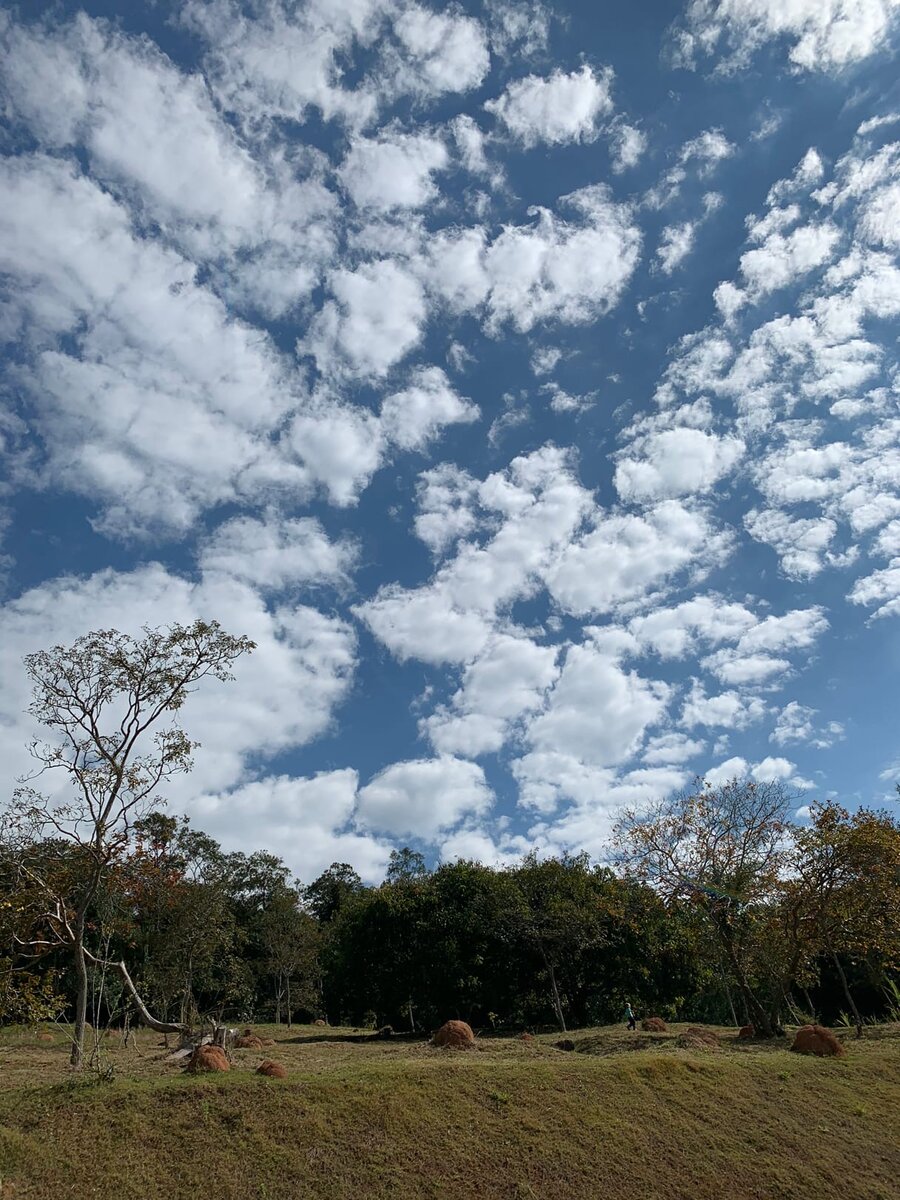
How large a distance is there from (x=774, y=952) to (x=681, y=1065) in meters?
9.52

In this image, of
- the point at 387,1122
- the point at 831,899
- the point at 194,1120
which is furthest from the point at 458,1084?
the point at 831,899

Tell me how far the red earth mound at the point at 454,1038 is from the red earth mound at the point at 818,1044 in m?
8.72

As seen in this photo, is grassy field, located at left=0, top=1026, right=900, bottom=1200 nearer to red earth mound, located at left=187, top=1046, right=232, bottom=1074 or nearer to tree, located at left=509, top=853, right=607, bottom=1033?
red earth mound, located at left=187, top=1046, right=232, bottom=1074

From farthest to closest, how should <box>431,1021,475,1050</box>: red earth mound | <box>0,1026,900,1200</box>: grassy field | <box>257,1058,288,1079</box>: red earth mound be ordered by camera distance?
<box>431,1021,475,1050</box>: red earth mound → <box>257,1058,288,1079</box>: red earth mound → <box>0,1026,900,1200</box>: grassy field

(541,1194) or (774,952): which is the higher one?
(774,952)

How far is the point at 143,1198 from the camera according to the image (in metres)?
11.4

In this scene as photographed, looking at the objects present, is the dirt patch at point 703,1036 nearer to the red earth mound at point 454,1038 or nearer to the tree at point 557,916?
the red earth mound at point 454,1038

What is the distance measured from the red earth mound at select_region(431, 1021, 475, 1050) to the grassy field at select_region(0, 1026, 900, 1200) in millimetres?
3488

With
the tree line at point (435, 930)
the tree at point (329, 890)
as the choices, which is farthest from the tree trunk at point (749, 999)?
the tree at point (329, 890)

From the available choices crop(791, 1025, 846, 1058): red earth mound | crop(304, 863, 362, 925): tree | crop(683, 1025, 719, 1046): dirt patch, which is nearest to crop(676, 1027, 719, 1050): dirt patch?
crop(683, 1025, 719, 1046): dirt patch

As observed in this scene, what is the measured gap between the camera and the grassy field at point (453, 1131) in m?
12.2

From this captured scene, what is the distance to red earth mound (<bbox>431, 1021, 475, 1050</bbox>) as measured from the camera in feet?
70.5

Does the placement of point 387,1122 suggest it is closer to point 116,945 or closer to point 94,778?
point 94,778

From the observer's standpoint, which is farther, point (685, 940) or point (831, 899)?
point (685, 940)
